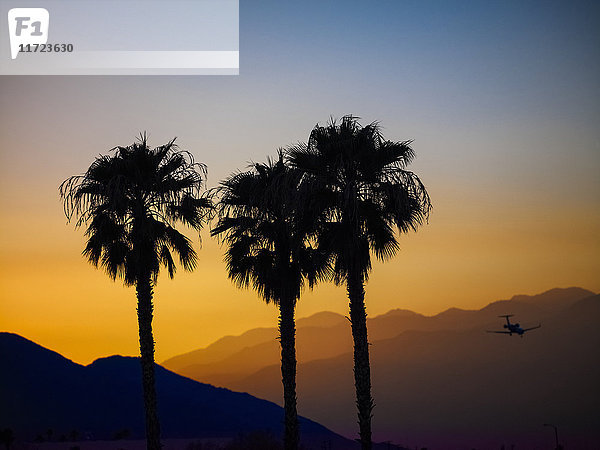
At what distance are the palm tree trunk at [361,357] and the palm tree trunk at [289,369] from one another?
248 inches

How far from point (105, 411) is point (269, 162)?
557 feet

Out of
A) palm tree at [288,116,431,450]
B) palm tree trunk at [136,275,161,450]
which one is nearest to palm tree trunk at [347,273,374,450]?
palm tree at [288,116,431,450]

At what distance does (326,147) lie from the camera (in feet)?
97.7

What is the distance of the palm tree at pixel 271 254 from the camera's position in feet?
112

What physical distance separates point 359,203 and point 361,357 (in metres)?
5.99

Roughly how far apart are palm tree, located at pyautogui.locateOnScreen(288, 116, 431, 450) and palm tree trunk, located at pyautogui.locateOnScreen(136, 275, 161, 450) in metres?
8.34

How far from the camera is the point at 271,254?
117 ft

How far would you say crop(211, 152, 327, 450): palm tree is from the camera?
112 ft

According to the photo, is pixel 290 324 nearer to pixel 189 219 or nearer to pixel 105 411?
pixel 189 219

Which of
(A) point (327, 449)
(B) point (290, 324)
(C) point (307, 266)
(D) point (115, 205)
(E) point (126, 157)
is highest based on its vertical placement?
(E) point (126, 157)

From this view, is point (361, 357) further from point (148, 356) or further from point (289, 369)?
point (148, 356)

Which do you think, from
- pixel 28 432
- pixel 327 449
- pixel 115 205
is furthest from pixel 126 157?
pixel 28 432

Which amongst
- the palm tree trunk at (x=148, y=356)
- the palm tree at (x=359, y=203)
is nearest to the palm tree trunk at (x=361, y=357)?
the palm tree at (x=359, y=203)

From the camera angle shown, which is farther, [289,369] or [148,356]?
[289,369]
